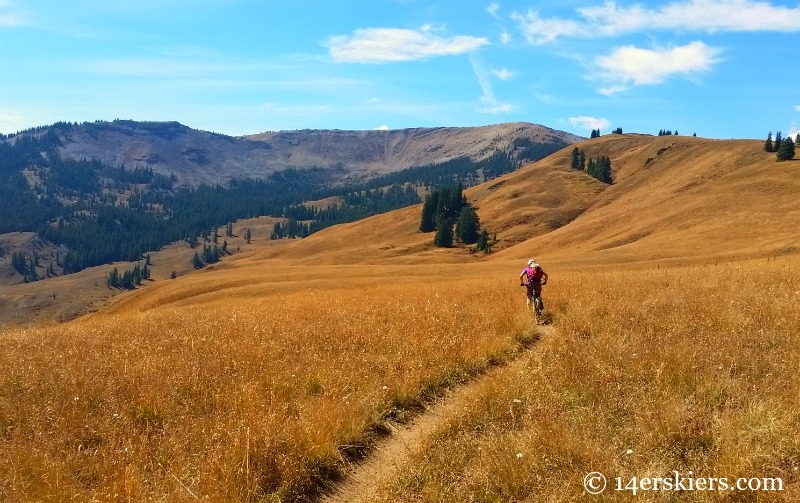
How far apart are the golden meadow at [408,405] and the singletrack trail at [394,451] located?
0.76ft

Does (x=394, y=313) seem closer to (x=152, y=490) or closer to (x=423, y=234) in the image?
(x=152, y=490)

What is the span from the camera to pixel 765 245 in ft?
138

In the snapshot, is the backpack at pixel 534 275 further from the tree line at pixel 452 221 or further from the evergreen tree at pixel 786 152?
the evergreen tree at pixel 786 152

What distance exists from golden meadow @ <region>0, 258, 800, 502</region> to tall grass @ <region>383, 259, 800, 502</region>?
0.03 m

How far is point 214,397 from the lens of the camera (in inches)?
293

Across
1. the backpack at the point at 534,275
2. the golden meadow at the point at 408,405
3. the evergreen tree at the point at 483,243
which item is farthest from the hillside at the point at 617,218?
the golden meadow at the point at 408,405

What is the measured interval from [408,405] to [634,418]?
3.25m

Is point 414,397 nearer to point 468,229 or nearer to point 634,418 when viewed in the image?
point 634,418

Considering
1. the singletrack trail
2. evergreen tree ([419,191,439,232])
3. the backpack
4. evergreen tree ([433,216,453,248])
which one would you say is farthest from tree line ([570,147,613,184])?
the singletrack trail

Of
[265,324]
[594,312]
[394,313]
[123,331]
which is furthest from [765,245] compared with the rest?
[123,331]

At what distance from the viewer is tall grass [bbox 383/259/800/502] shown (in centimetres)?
507

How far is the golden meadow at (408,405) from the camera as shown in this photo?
204 inches

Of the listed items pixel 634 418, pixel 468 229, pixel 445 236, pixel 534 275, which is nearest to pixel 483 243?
pixel 468 229

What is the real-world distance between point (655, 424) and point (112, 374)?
319 inches
